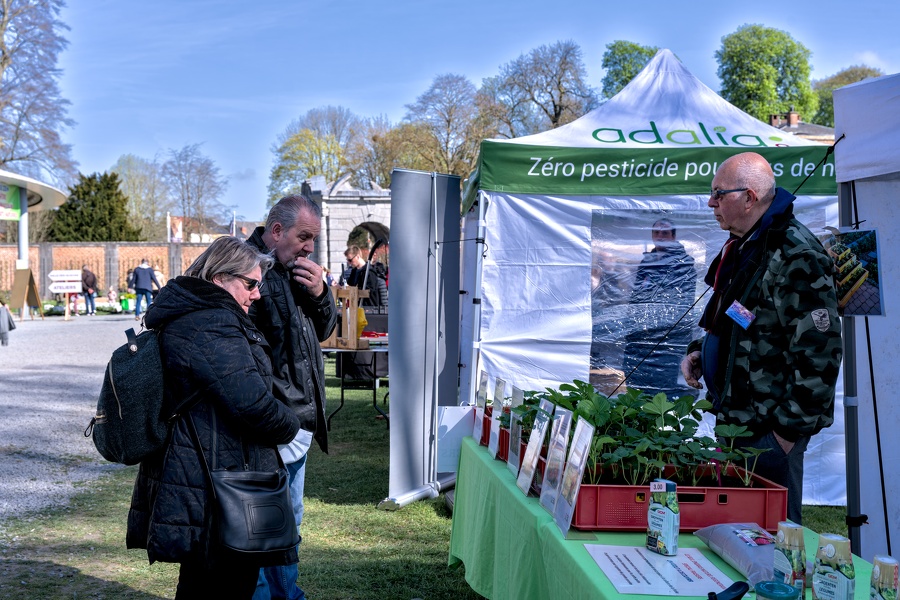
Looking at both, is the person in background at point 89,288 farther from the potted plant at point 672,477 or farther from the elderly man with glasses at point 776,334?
the potted plant at point 672,477

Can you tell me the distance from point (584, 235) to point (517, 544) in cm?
365

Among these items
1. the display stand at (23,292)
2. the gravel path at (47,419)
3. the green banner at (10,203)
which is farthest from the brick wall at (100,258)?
the gravel path at (47,419)

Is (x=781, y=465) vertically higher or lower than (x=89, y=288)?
lower

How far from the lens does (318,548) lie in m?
4.88

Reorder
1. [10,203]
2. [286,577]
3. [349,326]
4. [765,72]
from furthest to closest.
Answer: [765,72], [10,203], [349,326], [286,577]

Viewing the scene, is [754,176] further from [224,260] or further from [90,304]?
[90,304]

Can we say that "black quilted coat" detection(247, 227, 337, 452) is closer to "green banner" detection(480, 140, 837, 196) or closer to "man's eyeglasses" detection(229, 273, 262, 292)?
"man's eyeglasses" detection(229, 273, 262, 292)

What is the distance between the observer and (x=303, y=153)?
169 feet

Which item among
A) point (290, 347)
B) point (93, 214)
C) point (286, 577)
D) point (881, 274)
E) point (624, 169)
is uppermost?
point (93, 214)

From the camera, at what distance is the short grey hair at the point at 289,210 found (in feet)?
11.0

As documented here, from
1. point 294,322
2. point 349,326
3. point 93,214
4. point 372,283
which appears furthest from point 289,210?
point 93,214

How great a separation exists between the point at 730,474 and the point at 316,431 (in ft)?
5.37

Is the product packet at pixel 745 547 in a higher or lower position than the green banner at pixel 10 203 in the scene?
lower

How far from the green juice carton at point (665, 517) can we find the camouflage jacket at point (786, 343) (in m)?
0.83
